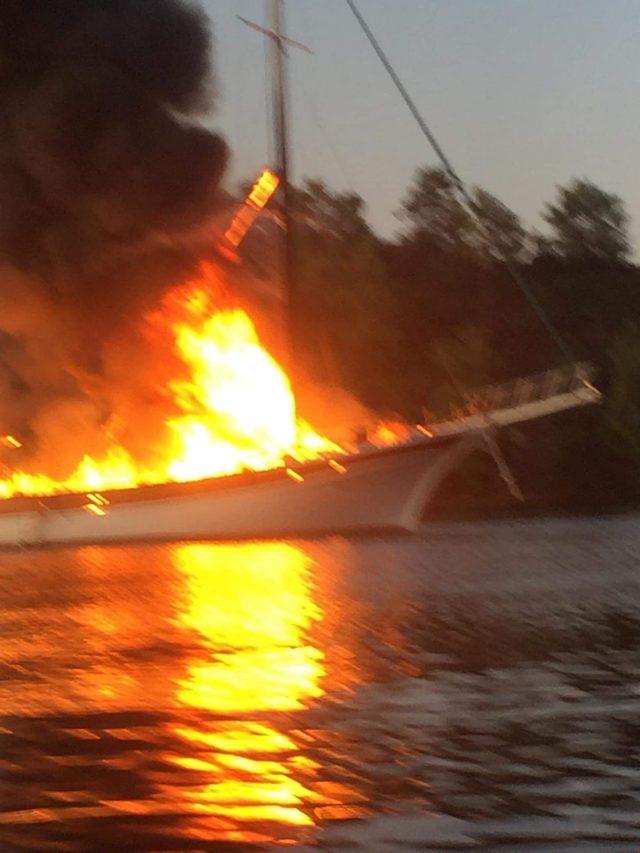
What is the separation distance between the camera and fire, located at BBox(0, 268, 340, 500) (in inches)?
1414

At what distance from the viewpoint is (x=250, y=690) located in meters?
12.4

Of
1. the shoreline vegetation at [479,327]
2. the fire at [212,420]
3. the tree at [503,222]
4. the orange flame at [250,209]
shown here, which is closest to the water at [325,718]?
the fire at [212,420]

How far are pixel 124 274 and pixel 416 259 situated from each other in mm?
29937

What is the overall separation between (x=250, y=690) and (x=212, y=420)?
2566 cm

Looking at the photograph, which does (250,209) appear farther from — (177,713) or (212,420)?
(177,713)

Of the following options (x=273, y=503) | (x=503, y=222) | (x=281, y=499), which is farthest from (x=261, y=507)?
(x=503, y=222)

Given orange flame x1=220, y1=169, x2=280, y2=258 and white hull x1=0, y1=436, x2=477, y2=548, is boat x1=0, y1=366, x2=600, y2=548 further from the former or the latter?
orange flame x1=220, y1=169, x2=280, y2=258

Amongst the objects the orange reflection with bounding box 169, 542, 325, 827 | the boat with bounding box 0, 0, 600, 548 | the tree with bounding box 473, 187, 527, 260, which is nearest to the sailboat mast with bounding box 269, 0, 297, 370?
the boat with bounding box 0, 0, 600, 548

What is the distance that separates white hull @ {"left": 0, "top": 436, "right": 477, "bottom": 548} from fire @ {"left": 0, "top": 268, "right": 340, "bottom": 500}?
0.54 m

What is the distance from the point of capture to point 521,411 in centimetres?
3769

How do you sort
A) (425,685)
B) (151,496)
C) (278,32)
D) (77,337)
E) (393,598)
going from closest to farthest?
(425,685) < (393,598) < (151,496) < (278,32) < (77,337)

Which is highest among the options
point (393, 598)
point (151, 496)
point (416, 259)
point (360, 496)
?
point (416, 259)

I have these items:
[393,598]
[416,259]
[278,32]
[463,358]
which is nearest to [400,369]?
[463,358]

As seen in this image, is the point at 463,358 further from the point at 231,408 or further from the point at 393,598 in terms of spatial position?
the point at 393,598
